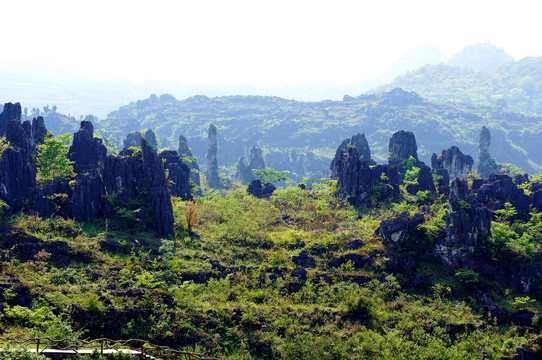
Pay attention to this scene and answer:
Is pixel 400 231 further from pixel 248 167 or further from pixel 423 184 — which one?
pixel 248 167

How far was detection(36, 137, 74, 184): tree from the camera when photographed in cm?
4528

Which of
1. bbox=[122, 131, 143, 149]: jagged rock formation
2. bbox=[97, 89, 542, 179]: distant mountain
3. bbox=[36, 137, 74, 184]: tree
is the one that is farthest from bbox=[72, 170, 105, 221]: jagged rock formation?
bbox=[97, 89, 542, 179]: distant mountain

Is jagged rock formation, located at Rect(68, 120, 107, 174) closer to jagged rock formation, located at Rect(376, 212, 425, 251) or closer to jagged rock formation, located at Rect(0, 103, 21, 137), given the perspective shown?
jagged rock formation, located at Rect(0, 103, 21, 137)

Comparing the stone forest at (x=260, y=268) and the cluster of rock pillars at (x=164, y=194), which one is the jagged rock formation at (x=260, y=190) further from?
the stone forest at (x=260, y=268)

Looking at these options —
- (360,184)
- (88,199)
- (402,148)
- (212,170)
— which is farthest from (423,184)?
(212,170)

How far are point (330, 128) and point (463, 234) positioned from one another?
137522 millimetres

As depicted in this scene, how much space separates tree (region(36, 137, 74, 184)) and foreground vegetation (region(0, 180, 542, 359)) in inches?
383

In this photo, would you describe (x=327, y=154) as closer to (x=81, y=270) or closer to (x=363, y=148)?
(x=363, y=148)

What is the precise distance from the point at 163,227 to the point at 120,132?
133 m

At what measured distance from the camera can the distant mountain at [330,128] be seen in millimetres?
155375

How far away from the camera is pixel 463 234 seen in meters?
35.0

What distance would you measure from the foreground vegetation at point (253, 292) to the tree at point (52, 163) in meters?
9.72

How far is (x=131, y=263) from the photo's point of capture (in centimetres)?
3259

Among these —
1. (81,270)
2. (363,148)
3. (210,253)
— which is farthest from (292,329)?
(363,148)
